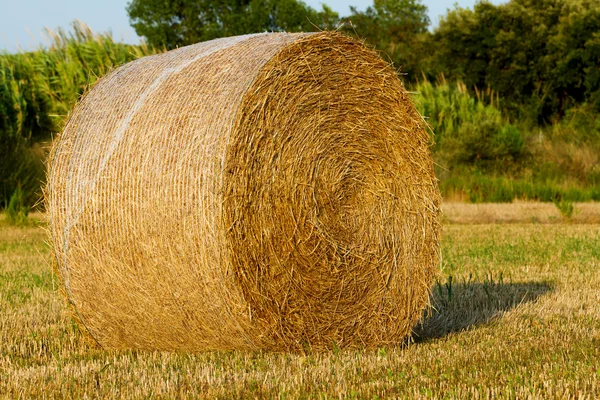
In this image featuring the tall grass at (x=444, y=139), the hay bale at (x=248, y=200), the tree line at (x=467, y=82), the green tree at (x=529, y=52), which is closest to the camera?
the hay bale at (x=248, y=200)

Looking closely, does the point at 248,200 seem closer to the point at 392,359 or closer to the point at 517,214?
the point at 392,359

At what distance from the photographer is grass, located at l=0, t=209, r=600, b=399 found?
172 inches

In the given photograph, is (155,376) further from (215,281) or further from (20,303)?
(20,303)

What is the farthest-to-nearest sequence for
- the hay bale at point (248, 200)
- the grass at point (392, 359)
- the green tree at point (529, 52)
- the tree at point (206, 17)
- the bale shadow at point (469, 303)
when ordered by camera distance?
1. the tree at point (206, 17)
2. the green tree at point (529, 52)
3. the bale shadow at point (469, 303)
4. the hay bale at point (248, 200)
5. the grass at point (392, 359)

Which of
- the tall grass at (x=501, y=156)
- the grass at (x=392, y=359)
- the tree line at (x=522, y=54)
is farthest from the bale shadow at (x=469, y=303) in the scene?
the tree line at (x=522, y=54)

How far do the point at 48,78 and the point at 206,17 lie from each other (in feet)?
79.7

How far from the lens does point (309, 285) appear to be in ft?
17.5

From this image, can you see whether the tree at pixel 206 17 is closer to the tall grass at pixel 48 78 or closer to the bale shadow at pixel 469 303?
the tall grass at pixel 48 78

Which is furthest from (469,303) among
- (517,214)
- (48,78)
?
(48,78)

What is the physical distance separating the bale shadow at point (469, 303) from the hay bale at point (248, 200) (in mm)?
598

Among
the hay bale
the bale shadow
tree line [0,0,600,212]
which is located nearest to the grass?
the bale shadow

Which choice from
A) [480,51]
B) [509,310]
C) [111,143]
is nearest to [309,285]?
[111,143]

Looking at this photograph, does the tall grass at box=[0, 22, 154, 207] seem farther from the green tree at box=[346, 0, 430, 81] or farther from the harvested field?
the green tree at box=[346, 0, 430, 81]

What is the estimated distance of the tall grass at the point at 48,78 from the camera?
17.5 metres
